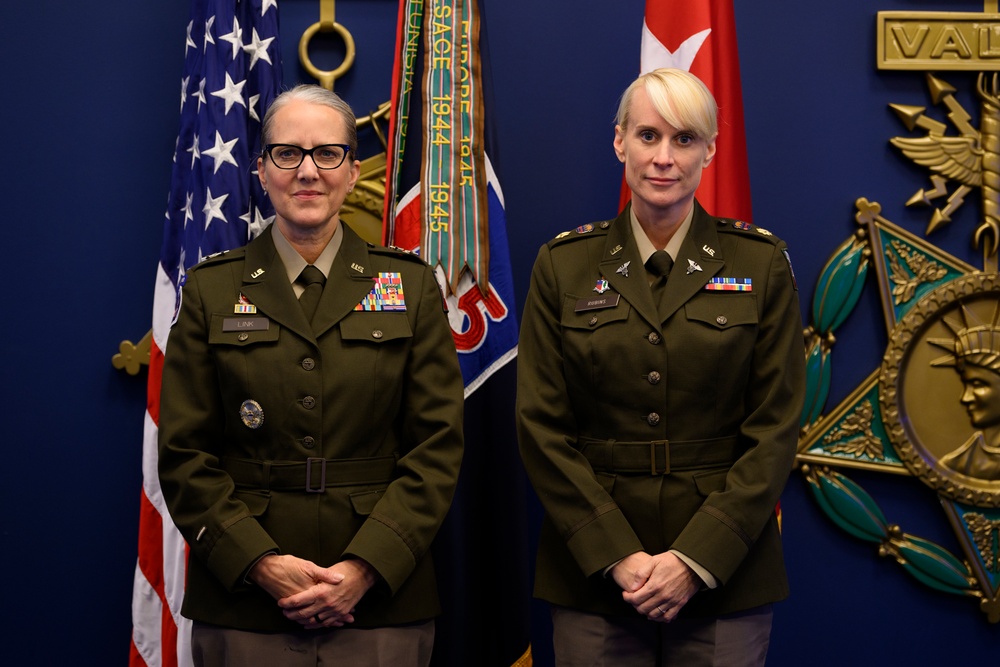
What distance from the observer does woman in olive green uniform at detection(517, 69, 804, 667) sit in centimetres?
172

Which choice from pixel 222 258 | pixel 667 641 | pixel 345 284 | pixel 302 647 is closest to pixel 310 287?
pixel 345 284

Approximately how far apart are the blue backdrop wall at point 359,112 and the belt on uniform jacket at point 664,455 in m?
1.16

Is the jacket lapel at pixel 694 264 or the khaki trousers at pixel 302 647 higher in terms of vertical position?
the jacket lapel at pixel 694 264

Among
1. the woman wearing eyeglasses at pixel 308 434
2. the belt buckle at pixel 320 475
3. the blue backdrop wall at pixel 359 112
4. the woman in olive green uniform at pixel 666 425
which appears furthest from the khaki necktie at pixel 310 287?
the blue backdrop wall at pixel 359 112

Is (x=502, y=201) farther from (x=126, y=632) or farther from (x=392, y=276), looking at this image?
(x=126, y=632)

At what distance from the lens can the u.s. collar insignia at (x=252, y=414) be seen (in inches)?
69.8

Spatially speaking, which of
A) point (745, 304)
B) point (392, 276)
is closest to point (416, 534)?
point (392, 276)

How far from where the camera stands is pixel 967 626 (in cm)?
288

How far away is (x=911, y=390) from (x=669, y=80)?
58.5 inches

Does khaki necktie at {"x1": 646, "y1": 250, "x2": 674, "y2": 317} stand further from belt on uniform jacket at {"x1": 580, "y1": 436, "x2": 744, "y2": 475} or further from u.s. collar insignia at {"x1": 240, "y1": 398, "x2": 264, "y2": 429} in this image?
u.s. collar insignia at {"x1": 240, "y1": 398, "x2": 264, "y2": 429}

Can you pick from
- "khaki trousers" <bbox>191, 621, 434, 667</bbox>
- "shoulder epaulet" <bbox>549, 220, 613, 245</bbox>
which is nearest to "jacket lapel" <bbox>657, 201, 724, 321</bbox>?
"shoulder epaulet" <bbox>549, 220, 613, 245</bbox>

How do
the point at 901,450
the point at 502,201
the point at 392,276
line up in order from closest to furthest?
the point at 392,276, the point at 502,201, the point at 901,450

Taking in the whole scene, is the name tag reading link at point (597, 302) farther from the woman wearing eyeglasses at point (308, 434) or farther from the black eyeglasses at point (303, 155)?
the black eyeglasses at point (303, 155)

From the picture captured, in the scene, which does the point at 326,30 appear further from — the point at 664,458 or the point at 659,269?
the point at 664,458
